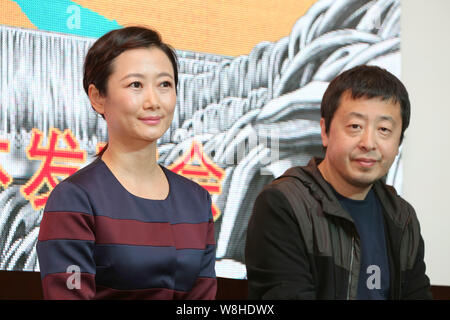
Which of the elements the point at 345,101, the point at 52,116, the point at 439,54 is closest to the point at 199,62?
the point at 52,116

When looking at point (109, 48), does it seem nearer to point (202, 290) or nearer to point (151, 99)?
point (151, 99)

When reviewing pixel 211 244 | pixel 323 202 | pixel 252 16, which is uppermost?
pixel 252 16

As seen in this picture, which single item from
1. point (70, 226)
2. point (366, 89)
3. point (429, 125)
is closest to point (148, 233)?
point (70, 226)

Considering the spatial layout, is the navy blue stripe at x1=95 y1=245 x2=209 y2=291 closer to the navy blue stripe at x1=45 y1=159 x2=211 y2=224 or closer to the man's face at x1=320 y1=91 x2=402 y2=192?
the navy blue stripe at x1=45 y1=159 x2=211 y2=224

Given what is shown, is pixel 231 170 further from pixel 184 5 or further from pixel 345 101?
pixel 345 101

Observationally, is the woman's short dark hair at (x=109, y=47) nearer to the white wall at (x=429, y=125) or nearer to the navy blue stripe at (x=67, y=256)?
the navy blue stripe at (x=67, y=256)

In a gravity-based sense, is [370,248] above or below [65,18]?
below

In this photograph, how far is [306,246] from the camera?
1572 millimetres

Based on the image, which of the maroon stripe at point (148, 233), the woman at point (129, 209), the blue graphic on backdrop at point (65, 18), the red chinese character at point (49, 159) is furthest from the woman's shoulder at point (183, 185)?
the blue graphic on backdrop at point (65, 18)

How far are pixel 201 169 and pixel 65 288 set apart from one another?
1237mm

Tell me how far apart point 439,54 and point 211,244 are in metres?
1.87

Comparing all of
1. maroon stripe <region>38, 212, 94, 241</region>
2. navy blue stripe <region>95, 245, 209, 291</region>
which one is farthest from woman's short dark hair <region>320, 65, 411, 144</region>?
maroon stripe <region>38, 212, 94, 241</region>

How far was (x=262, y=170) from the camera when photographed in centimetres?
262

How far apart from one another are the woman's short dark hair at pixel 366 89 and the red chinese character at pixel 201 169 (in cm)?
88
